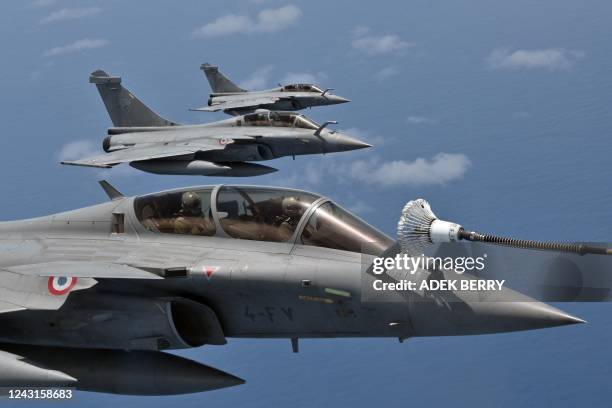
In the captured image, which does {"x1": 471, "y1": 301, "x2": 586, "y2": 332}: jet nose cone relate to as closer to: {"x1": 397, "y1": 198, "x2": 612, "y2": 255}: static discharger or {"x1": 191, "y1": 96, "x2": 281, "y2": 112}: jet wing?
{"x1": 397, "y1": 198, "x2": 612, "y2": 255}: static discharger

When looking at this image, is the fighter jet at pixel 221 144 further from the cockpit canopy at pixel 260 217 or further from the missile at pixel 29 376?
the missile at pixel 29 376

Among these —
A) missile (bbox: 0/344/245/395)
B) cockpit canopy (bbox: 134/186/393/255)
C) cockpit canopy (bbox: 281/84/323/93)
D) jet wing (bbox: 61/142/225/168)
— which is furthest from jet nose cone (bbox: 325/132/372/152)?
missile (bbox: 0/344/245/395)

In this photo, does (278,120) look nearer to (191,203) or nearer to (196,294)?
(191,203)

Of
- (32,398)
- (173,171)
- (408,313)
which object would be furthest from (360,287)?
(173,171)

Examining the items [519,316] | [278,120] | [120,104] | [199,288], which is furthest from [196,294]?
[120,104]

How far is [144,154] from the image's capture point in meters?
29.9

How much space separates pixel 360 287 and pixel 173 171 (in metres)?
20.2

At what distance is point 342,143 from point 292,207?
20.7 meters

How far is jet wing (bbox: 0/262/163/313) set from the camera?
10617mm

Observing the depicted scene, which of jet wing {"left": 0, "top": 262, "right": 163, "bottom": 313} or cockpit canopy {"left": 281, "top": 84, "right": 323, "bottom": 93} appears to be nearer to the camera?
jet wing {"left": 0, "top": 262, "right": 163, "bottom": 313}

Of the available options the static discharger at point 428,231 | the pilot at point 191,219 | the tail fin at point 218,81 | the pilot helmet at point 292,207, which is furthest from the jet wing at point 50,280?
the tail fin at point 218,81

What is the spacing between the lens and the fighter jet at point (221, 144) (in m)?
29.0

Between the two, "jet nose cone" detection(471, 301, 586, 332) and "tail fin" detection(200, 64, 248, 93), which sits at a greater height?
"tail fin" detection(200, 64, 248, 93)

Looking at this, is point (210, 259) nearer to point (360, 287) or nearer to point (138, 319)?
point (138, 319)
